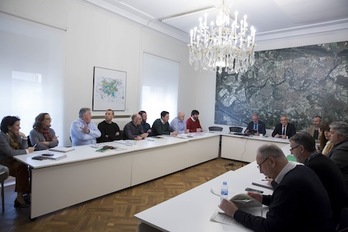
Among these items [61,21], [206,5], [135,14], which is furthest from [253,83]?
[61,21]

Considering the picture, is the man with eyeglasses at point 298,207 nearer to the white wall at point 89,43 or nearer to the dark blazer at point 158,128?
the white wall at point 89,43

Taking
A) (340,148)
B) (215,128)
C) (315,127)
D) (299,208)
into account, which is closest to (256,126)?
(215,128)

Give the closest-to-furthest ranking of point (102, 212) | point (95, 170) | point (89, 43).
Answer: point (102, 212), point (95, 170), point (89, 43)

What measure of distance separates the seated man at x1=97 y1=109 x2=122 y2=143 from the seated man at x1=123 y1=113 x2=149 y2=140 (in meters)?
0.21

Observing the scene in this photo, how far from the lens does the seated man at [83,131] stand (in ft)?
12.8

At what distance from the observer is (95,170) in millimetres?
3191

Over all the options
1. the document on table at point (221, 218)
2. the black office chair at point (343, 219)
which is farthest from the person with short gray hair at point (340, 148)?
the document on table at point (221, 218)

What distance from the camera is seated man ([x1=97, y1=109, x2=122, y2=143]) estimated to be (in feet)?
14.7

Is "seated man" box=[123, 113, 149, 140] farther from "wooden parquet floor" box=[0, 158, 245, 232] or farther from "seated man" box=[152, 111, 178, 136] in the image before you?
"wooden parquet floor" box=[0, 158, 245, 232]

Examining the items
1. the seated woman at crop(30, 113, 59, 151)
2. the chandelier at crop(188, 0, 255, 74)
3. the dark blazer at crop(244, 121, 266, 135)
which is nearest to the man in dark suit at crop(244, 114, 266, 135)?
the dark blazer at crop(244, 121, 266, 135)

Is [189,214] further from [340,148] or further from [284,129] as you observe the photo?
[284,129]

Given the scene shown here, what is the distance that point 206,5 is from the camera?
4559 millimetres

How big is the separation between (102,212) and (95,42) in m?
3.30

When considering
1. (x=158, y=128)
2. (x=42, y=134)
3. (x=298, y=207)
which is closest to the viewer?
(x=298, y=207)
